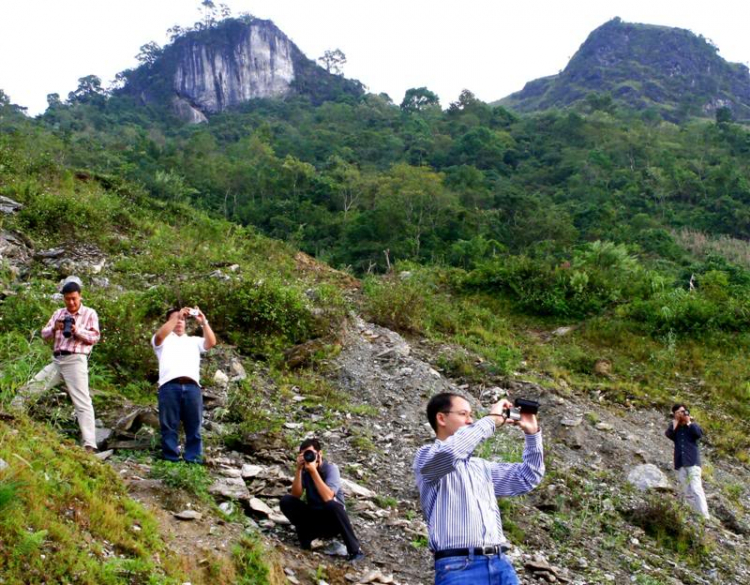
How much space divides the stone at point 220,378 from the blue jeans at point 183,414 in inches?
78.5

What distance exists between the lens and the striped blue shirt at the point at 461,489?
2.67m

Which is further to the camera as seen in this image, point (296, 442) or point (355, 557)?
point (296, 442)

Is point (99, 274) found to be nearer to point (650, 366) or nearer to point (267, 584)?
point (267, 584)

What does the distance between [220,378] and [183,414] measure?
7.02ft

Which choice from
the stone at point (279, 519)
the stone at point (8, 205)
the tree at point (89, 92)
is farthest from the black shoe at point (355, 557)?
the tree at point (89, 92)

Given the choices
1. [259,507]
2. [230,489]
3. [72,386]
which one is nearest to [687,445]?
[259,507]

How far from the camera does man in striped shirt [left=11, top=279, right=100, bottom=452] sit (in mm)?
4898

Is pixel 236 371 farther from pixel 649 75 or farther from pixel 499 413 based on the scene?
pixel 649 75

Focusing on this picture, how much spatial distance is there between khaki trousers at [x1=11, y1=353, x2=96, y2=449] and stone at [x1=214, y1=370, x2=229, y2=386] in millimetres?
2082

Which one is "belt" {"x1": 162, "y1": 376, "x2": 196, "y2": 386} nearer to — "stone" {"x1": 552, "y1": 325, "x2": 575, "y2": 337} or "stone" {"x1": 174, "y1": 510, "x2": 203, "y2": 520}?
"stone" {"x1": 174, "y1": 510, "x2": 203, "y2": 520}

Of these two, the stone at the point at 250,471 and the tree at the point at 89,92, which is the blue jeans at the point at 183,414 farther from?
the tree at the point at 89,92

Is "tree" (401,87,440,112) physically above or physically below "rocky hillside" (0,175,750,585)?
above

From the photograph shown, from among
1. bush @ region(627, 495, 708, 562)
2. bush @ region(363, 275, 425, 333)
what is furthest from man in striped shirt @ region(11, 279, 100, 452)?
bush @ region(363, 275, 425, 333)

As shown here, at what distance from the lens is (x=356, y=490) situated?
5293mm
